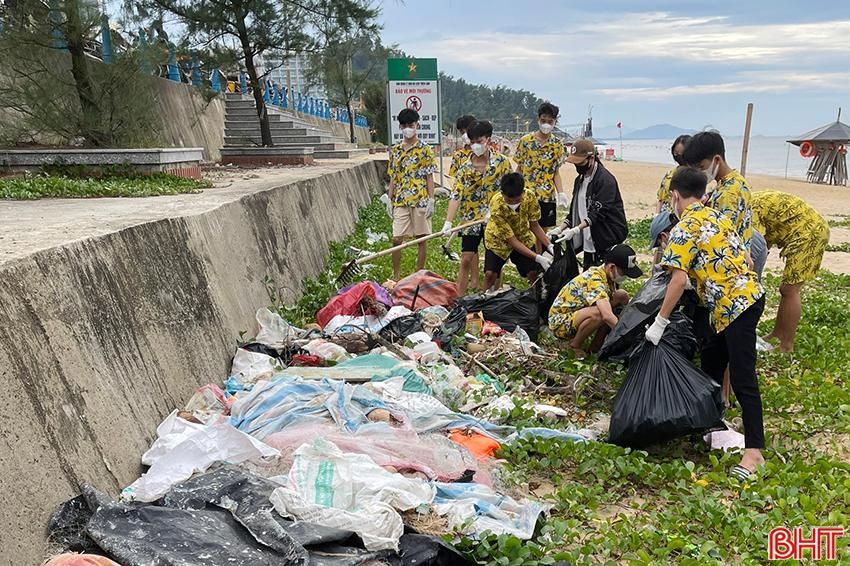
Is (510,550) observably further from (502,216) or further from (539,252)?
(539,252)

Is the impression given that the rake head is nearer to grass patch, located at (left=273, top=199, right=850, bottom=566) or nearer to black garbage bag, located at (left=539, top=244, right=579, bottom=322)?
black garbage bag, located at (left=539, top=244, right=579, bottom=322)

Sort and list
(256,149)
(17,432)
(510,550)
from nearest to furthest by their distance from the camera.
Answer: (17,432), (510,550), (256,149)

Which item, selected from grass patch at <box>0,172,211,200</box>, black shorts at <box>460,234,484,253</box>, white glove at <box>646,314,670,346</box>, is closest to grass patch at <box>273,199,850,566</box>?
white glove at <box>646,314,670,346</box>

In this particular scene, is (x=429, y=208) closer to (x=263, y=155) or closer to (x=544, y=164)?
(x=544, y=164)

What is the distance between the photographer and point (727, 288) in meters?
3.93

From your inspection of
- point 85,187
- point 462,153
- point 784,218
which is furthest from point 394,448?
point 462,153

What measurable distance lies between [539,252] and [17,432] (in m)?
5.38

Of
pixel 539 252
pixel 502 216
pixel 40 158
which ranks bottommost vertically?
pixel 539 252

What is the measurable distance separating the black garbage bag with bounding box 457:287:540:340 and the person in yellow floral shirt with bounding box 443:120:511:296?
107 centimetres

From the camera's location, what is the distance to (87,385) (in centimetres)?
310

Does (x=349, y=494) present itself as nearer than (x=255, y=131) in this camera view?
Yes

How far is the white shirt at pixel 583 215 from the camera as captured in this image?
249 inches

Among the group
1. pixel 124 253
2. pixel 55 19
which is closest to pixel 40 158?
pixel 55 19

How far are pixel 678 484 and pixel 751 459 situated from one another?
53 cm
